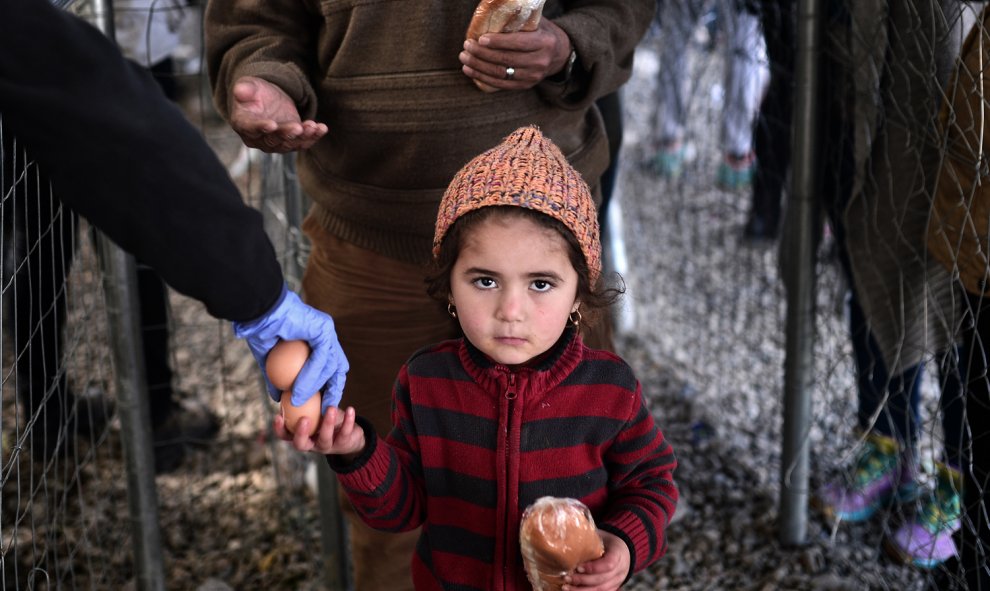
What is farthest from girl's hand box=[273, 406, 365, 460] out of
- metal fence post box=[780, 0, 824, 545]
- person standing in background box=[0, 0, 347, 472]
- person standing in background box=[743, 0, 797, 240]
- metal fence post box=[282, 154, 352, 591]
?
person standing in background box=[743, 0, 797, 240]

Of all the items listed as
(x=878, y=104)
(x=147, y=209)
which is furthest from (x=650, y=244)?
(x=147, y=209)

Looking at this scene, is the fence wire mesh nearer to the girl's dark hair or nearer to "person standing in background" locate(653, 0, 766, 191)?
"person standing in background" locate(653, 0, 766, 191)

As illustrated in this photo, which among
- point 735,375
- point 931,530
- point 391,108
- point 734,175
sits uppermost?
point 734,175

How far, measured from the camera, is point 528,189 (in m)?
1.42

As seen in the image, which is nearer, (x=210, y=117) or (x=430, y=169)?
(x=430, y=169)

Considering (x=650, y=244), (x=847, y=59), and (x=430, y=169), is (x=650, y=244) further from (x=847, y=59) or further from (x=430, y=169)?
(x=430, y=169)

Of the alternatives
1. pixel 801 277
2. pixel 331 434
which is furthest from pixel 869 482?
pixel 331 434

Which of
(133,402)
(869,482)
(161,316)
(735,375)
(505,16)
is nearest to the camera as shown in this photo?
(505,16)

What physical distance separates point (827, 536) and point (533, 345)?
5.68 feet

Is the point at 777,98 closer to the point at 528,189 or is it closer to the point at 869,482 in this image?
the point at 869,482

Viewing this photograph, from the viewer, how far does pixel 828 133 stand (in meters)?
2.51

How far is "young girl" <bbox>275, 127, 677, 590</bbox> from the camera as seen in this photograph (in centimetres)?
143

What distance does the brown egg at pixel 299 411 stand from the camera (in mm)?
1314

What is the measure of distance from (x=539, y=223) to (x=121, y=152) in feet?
1.98
